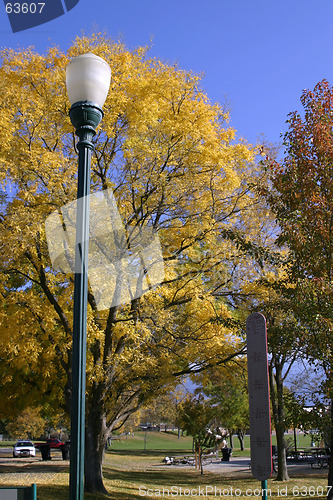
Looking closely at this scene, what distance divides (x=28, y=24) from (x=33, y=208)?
18.6ft

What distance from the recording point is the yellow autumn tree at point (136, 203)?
1148 centimetres

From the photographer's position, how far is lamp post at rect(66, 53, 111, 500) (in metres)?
3.70

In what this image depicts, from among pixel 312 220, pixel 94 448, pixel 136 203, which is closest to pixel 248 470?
pixel 94 448

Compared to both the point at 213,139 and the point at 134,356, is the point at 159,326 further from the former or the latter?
the point at 213,139

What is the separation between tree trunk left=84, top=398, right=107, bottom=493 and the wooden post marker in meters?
8.46

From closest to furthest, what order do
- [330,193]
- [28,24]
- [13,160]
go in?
[28,24]
[330,193]
[13,160]

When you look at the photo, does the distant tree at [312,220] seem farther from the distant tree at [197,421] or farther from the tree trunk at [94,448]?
the distant tree at [197,421]

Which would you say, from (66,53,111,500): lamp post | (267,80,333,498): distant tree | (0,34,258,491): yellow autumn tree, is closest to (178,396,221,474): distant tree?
(0,34,258,491): yellow autumn tree

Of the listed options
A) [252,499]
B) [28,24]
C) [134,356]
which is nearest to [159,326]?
[134,356]

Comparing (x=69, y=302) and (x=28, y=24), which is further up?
(x=28, y=24)

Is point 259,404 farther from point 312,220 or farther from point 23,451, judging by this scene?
point 23,451

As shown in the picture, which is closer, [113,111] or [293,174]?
[293,174]

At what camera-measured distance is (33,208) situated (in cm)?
1113

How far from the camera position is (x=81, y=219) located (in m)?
4.21
